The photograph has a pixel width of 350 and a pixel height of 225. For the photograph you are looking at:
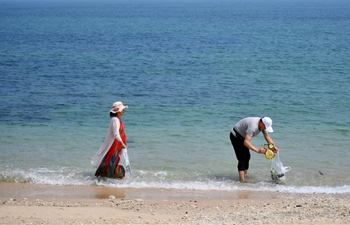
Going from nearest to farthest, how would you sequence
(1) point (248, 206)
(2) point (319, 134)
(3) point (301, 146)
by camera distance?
(1) point (248, 206), (3) point (301, 146), (2) point (319, 134)

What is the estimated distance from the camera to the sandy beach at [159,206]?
7832 millimetres

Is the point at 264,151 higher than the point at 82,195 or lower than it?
higher

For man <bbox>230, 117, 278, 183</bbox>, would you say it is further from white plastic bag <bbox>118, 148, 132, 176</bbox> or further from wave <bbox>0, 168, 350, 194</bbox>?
white plastic bag <bbox>118, 148, 132, 176</bbox>

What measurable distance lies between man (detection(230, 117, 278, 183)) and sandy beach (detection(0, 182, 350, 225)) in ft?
2.30

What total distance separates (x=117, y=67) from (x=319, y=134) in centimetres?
1521

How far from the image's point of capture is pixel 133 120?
1631 cm

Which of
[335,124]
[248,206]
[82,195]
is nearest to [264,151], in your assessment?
[248,206]

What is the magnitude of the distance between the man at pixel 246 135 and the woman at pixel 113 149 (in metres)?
2.10

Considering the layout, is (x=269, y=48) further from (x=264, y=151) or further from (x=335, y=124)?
(x=264, y=151)

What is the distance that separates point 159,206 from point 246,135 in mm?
2170

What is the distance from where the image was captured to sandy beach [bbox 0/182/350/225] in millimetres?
7832

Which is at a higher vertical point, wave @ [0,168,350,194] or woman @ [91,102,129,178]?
woman @ [91,102,129,178]

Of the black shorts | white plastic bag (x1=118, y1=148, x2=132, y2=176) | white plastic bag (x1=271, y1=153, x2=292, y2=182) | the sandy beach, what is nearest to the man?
the black shorts

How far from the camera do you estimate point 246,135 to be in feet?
32.9
